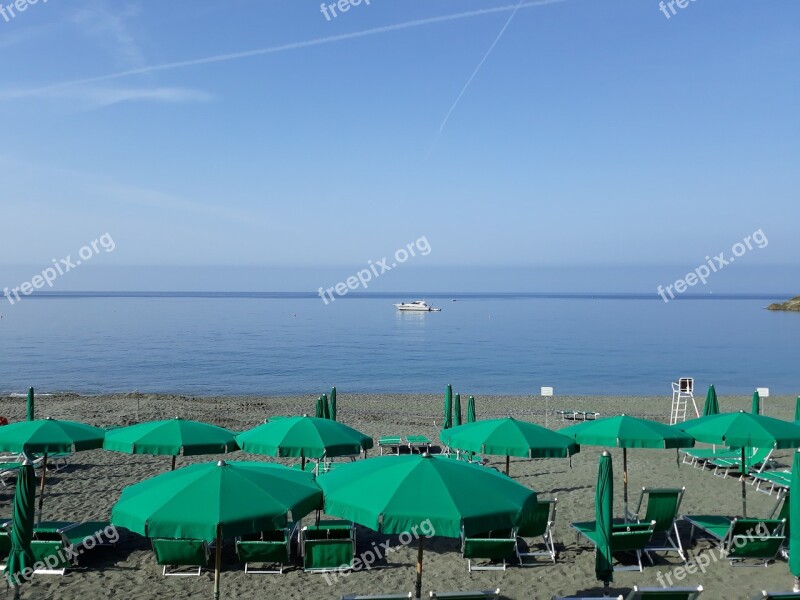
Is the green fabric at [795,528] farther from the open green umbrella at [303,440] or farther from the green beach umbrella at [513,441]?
the open green umbrella at [303,440]

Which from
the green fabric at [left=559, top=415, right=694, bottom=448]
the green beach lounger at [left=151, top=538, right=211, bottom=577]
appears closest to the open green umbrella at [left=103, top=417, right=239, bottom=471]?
the green beach lounger at [left=151, top=538, right=211, bottom=577]

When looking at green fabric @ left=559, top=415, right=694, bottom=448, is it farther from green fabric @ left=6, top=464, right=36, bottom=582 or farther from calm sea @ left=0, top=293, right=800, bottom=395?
calm sea @ left=0, top=293, right=800, bottom=395

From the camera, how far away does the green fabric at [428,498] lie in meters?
5.18

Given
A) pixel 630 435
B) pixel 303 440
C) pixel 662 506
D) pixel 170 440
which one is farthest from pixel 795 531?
pixel 170 440

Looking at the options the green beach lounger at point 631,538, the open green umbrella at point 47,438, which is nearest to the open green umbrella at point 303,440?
the open green umbrella at point 47,438

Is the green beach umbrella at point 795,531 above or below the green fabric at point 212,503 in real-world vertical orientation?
below

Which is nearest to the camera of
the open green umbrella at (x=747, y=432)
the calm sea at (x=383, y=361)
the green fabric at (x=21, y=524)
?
the green fabric at (x=21, y=524)

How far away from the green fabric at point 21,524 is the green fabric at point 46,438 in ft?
7.53

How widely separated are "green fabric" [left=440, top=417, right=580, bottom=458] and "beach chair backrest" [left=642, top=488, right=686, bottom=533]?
118cm

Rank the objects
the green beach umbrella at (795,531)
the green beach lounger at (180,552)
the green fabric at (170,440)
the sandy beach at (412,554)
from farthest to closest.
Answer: the green fabric at (170,440) < the sandy beach at (412,554) < the green beach lounger at (180,552) < the green beach umbrella at (795,531)

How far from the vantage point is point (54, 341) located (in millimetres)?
63062

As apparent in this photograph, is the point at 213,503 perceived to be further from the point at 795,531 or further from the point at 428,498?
the point at 795,531

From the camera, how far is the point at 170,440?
9.01 metres

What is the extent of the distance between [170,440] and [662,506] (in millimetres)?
6953
